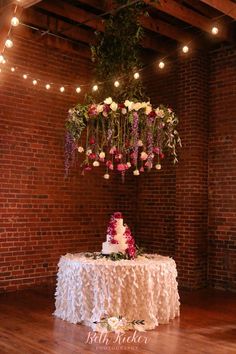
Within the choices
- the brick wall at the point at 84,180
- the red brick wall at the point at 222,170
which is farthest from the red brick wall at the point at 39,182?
the red brick wall at the point at 222,170

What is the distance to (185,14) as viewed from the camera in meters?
5.86

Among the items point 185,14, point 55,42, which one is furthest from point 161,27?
point 55,42

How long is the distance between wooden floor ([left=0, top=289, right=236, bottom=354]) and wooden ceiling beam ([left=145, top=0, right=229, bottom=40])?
3.57 meters

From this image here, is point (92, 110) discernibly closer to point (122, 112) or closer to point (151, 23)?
point (122, 112)

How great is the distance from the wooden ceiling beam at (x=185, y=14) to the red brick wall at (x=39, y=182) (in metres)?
1.99

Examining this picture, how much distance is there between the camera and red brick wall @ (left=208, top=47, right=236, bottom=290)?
6.69m

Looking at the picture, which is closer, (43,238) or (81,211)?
(43,238)

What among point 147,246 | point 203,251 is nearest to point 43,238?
point 147,246

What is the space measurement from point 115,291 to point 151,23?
3.66 m

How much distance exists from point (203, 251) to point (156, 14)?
3.45m

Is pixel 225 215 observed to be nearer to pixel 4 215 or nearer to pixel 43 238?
pixel 43 238

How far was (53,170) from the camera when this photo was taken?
682cm

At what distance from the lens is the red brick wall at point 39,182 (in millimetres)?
6301

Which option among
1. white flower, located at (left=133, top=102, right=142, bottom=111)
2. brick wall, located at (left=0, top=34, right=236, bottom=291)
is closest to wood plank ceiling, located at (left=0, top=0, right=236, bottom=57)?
brick wall, located at (left=0, top=34, right=236, bottom=291)
